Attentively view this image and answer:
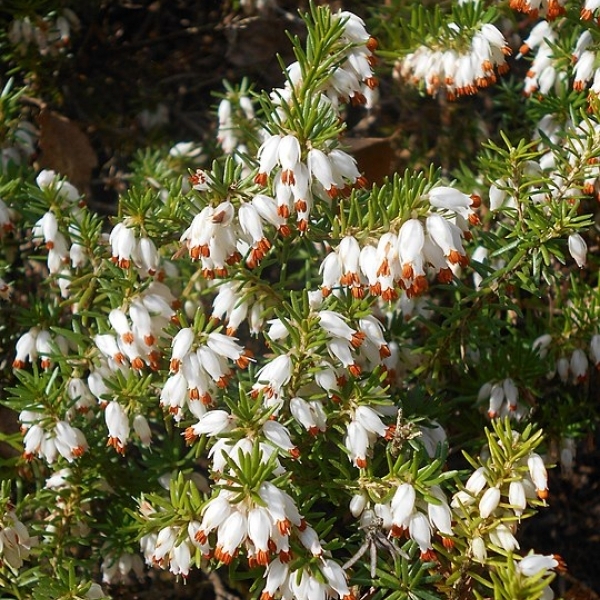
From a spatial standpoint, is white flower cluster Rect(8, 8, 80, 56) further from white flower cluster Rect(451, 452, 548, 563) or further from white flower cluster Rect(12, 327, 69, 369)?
white flower cluster Rect(451, 452, 548, 563)

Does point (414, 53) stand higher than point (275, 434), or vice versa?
point (414, 53)

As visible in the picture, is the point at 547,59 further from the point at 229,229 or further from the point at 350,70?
the point at 229,229

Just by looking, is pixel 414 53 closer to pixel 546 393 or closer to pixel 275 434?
pixel 546 393

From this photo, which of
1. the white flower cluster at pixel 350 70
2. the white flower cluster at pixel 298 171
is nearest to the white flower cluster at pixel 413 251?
the white flower cluster at pixel 298 171

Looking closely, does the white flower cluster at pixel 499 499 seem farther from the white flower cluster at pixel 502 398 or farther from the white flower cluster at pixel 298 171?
the white flower cluster at pixel 298 171

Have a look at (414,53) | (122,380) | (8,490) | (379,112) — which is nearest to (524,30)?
(379,112)

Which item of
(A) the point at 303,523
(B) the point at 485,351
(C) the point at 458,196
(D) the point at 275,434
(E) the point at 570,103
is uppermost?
(C) the point at 458,196

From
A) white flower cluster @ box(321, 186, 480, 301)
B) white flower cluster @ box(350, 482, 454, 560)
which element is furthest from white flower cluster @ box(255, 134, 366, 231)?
white flower cluster @ box(350, 482, 454, 560)
